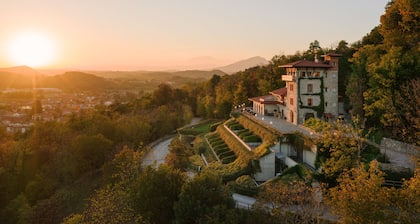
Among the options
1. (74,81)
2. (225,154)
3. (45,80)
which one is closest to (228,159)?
(225,154)

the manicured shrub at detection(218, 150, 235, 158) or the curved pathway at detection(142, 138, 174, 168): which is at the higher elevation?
the manicured shrub at detection(218, 150, 235, 158)

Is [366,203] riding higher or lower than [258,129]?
higher

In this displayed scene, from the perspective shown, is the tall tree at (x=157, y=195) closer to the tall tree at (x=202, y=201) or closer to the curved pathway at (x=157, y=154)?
the tall tree at (x=202, y=201)

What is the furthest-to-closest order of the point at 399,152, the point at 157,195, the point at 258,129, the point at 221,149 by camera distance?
the point at 221,149 → the point at 258,129 → the point at 399,152 → the point at 157,195

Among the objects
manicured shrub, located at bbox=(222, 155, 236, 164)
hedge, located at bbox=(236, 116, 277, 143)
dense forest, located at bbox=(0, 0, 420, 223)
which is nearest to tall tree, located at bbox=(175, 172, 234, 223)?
dense forest, located at bbox=(0, 0, 420, 223)

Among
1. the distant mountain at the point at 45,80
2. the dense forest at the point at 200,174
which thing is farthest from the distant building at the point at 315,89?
the distant mountain at the point at 45,80

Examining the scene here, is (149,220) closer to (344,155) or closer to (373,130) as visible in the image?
(344,155)

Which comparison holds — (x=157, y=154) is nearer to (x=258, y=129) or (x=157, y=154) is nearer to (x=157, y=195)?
(x=258, y=129)

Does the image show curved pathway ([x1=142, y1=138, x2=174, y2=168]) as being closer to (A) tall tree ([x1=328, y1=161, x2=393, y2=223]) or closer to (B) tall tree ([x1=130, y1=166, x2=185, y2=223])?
(B) tall tree ([x1=130, y1=166, x2=185, y2=223])
